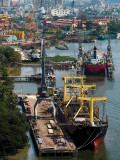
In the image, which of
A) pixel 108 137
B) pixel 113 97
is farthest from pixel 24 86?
pixel 108 137

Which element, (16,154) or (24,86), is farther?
(24,86)

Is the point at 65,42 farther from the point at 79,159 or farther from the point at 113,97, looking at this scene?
the point at 79,159

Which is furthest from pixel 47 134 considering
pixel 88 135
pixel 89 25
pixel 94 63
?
pixel 89 25

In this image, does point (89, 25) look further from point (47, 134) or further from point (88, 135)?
point (88, 135)

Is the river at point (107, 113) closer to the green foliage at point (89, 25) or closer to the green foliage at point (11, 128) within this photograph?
the green foliage at point (11, 128)

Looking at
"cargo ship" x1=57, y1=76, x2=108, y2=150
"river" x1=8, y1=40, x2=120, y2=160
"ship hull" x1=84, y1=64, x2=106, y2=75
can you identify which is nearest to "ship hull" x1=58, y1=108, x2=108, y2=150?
"cargo ship" x1=57, y1=76, x2=108, y2=150

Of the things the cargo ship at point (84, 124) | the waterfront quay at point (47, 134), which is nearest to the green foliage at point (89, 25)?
the waterfront quay at point (47, 134)
